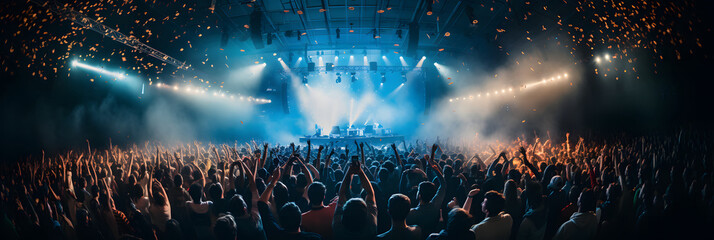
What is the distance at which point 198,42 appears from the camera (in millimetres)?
12508

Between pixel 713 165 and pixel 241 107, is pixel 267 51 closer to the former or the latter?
→ pixel 241 107

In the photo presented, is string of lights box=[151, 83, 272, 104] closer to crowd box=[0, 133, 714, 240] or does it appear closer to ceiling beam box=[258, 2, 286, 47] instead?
ceiling beam box=[258, 2, 286, 47]

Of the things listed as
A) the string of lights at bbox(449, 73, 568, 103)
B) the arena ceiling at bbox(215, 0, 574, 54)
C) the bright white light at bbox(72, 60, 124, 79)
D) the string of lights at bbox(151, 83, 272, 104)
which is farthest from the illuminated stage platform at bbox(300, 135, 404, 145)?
the bright white light at bbox(72, 60, 124, 79)

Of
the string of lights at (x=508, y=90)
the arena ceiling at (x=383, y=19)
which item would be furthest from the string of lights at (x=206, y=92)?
the string of lights at (x=508, y=90)

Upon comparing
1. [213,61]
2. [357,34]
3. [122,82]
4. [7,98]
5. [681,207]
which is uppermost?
[357,34]

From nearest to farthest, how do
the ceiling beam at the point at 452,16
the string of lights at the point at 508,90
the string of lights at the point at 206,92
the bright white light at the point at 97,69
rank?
the bright white light at the point at 97,69, the ceiling beam at the point at 452,16, the string of lights at the point at 508,90, the string of lights at the point at 206,92

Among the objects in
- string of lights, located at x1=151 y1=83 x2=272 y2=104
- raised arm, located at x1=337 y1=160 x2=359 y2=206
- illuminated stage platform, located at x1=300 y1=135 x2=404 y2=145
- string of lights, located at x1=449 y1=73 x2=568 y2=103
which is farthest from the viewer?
illuminated stage platform, located at x1=300 y1=135 x2=404 y2=145

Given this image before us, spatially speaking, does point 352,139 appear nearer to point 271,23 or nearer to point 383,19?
point 383,19

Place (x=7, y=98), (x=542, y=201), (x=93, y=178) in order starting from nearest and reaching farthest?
1. (x=542, y=201)
2. (x=93, y=178)
3. (x=7, y=98)

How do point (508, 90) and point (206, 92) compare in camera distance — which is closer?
point (508, 90)

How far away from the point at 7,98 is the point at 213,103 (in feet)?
30.6

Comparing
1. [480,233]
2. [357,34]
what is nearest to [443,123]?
[357,34]

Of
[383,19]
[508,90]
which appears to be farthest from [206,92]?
[508,90]

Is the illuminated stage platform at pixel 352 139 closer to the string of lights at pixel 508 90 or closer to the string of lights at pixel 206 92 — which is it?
the string of lights at pixel 206 92
